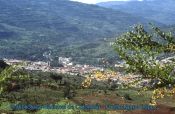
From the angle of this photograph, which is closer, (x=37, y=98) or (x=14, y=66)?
(x=14, y=66)

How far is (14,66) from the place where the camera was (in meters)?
11.7

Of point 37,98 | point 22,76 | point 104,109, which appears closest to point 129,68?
point 22,76

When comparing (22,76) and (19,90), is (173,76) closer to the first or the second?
(22,76)

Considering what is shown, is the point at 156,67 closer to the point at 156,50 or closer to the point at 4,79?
the point at 156,50

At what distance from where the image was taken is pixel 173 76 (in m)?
15.6

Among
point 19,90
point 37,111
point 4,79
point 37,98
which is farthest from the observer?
point 19,90

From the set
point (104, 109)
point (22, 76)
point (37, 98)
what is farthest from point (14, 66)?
point (37, 98)

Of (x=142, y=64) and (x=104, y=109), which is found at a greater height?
(x=142, y=64)

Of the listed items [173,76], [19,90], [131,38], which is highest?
[131,38]

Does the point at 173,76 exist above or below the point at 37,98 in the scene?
above

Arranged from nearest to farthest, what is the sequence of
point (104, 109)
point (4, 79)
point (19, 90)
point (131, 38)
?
point (4, 79), point (131, 38), point (104, 109), point (19, 90)

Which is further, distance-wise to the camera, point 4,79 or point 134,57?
point 134,57

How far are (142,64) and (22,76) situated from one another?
545cm

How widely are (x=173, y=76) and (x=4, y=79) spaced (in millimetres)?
6624
